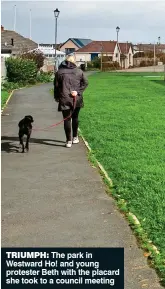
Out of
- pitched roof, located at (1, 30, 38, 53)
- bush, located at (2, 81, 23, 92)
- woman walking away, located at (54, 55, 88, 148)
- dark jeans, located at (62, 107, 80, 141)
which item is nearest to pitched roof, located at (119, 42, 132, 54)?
pitched roof, located at (1, 30, 38, 53)

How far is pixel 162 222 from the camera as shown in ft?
19.1

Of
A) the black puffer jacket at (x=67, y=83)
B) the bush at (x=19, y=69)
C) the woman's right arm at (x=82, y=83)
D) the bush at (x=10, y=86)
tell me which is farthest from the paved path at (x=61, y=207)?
the bush at (x=19, y=69)

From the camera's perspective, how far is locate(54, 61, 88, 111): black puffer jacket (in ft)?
34.2

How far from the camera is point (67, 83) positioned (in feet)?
34.2

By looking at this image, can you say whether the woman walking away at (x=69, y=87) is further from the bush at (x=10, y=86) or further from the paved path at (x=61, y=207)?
the bush at (x=10, y=86)

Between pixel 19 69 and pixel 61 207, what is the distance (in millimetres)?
30303

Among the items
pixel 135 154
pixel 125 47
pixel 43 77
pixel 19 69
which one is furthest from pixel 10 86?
pixel 125 47

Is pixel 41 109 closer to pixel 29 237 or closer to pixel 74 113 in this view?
pixel 74 113

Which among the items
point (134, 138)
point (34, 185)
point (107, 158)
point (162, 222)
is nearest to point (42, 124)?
point (134, 138)

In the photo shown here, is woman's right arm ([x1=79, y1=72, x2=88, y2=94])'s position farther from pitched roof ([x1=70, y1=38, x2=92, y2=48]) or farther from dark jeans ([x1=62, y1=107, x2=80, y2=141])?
pitched roof ([x1=70, y1=38, x2=92, y2=48])

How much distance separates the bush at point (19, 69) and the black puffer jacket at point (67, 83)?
84.9 ft

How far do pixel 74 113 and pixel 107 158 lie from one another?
177 cm

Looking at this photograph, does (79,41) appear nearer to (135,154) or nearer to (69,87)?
(69,87)

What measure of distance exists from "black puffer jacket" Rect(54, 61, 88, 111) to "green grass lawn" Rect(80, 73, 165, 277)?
109cm
